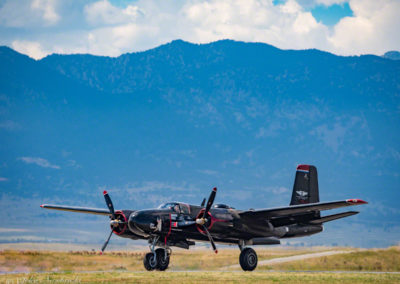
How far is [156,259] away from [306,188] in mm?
15405

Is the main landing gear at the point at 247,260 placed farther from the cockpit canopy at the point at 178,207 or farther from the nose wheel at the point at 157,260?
the nose wheel at the point at 157,260

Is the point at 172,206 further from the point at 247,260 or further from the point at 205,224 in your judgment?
the point at 247,260

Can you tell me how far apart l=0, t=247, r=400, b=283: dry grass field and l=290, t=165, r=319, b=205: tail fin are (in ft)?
20.0

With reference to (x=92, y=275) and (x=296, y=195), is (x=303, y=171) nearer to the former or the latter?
(x=296, y=195)

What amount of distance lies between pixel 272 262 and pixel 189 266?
9643 millimetres

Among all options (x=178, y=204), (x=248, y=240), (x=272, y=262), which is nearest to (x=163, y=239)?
(x=178, y=204)

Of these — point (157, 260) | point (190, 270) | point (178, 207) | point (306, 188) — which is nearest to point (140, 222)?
point (178, 207)

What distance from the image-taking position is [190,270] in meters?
65.1

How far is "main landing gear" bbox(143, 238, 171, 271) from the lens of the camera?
169 ft

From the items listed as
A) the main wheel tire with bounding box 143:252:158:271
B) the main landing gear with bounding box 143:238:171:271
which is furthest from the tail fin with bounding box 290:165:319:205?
the main wheel tire with bounding box 143:252:158:271

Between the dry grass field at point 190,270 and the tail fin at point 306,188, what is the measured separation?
6.10 meters

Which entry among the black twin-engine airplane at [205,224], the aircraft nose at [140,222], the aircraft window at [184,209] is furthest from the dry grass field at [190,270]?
the aircraft window at [184,209]

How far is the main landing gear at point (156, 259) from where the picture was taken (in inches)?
2023

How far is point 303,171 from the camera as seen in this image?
Result: 198ft
